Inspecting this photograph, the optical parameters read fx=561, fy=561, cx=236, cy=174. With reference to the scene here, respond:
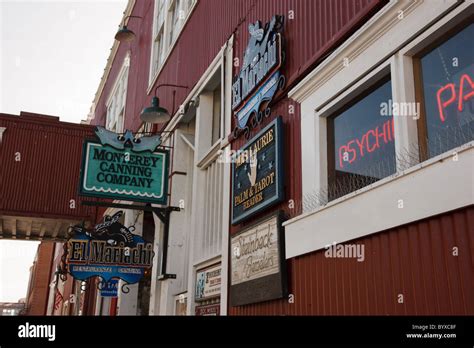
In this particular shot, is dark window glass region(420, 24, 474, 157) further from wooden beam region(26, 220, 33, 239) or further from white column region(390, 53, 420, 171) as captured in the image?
wooden beam region(26, 220, 33, 239)

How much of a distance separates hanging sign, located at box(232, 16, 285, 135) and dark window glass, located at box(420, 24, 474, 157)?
2524 millimetres

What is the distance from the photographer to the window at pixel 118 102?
2108 centimetres

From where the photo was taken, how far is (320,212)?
17.9ft

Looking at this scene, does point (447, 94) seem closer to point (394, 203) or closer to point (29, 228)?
point (394, 203)

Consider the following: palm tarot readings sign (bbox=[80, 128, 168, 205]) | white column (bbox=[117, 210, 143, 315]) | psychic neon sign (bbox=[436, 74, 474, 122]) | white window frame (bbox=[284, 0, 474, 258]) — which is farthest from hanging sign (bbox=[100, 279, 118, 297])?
psychic neon sign (bbox=[436, 74, 474, 122])

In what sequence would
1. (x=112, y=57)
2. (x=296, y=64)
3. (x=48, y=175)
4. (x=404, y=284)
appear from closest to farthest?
(x=404, y=284) < (x=296, y=64) < (x=48, y=175) < (x=112, y=57)

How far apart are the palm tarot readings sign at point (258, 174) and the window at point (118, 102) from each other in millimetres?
13539

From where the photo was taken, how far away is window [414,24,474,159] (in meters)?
4.13

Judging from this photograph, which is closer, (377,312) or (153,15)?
(377,312)

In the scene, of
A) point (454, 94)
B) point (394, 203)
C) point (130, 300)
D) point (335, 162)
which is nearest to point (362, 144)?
point (335, 162)

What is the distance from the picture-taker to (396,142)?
15.4ft

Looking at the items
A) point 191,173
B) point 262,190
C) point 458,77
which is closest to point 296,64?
point 262,190
